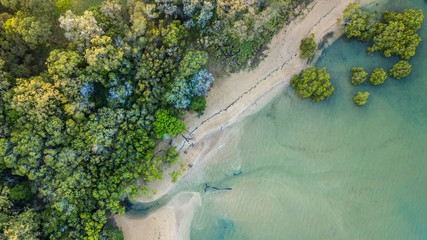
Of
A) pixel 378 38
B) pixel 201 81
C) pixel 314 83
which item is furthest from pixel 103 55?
pixel 378 38

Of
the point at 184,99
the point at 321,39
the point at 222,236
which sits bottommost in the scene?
the point at 222,236

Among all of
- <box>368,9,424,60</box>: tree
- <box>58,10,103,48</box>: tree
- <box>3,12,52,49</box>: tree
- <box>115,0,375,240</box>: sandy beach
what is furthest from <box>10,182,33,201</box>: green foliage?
<box>368,9,424,60</box>: tree

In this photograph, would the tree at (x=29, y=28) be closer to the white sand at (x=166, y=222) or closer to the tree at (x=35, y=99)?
the tree at (x=35, y=99)

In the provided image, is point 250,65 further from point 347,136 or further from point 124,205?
point 124,205

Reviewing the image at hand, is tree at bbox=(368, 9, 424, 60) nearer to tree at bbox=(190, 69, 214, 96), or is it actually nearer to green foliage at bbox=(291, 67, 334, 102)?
green foliage at bbox=(291, 67, 334, 102)

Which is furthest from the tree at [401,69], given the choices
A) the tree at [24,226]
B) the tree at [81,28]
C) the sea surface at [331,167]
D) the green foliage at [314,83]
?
the tree at [24,226]

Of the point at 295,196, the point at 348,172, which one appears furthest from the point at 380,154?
the point at 295,196
